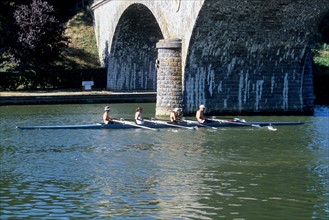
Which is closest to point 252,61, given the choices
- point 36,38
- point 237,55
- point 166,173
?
point 237,55

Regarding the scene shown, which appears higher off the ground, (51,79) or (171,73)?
(171,73)

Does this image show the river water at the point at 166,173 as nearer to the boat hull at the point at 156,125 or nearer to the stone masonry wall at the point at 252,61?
the boat hull at the point at 156,125

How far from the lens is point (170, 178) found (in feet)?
62.4

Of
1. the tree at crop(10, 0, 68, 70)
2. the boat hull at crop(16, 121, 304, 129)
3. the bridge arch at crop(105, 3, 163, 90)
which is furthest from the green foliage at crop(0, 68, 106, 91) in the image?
the boat hull at crop(16, 121, 304, 129)

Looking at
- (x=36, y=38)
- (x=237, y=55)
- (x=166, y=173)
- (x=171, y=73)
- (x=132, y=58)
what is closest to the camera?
(x=166, y=173)

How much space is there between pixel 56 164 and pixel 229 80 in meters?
14.7

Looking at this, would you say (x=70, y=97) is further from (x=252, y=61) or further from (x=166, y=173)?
(x=166, y=173)

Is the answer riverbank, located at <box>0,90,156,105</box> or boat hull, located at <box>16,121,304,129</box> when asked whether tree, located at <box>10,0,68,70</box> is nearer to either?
riverbank, located at <box>0,90,156,105</box>

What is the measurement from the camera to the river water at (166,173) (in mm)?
15703

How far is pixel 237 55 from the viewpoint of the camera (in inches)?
1330

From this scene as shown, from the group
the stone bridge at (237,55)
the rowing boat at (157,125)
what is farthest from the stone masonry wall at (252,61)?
the rowing boat at (157,125)

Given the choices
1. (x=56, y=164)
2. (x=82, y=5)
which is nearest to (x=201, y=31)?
(x=56, y=164)

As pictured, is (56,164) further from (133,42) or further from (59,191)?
(133,42)

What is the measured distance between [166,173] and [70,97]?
23.8m
